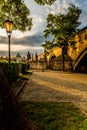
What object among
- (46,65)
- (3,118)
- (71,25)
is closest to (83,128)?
(3,118)

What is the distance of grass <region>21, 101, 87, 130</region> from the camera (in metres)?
6.34

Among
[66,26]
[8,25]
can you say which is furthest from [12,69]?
[66,26]

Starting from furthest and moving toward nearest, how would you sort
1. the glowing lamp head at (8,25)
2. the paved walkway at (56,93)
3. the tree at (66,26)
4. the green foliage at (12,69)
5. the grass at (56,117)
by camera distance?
the tree at (66,26) < the green foliage at (12,69) < the glowing lamp head at (8,25) < the paved walkway at (56,93) < the grass at (56,117)

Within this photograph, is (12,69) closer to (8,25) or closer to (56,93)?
(8,25)

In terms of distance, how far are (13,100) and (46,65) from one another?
60.0m

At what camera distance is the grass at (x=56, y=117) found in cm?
634

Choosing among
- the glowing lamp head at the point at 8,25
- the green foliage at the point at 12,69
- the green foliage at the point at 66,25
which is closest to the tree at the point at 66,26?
the green foliage at the point at 66,25

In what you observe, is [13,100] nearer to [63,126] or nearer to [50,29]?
[63,126]

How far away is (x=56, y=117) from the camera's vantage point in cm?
730

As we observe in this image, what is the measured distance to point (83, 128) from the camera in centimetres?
624

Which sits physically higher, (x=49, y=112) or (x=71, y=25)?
(x=71, y=25)

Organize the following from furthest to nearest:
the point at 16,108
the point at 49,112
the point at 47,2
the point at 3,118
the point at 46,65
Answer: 1. the point at 46,65
2. the point at 47,2
3. the point at 49,112
4. the point at 16,108
5. the point at 3,118

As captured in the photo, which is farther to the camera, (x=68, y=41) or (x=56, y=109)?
(x=68, y=41)

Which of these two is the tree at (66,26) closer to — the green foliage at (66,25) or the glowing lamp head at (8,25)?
the green foliage at (66,25)
